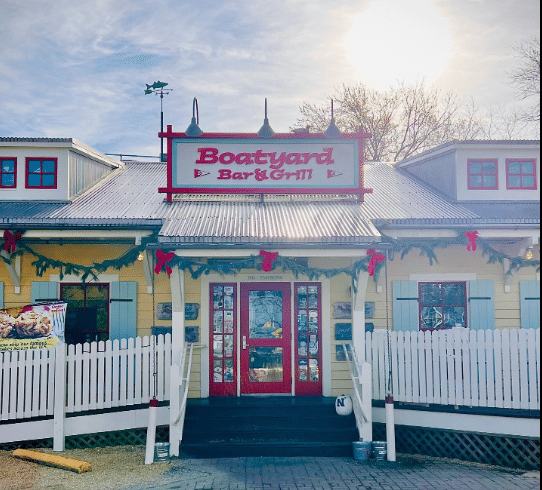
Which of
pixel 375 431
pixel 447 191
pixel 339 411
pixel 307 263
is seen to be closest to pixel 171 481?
pixel 339 411

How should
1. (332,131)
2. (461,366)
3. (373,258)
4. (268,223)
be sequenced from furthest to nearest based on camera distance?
(332,131) < (268,223) < (461,366) < (373,258)

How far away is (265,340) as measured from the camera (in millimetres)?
9359

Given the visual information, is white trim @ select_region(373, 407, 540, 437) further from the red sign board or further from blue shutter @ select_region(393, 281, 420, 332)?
the red sign board

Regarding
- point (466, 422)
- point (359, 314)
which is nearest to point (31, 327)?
point (359, 314)

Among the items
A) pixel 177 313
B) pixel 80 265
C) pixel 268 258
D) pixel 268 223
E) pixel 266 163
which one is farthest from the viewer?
pixel 266 163

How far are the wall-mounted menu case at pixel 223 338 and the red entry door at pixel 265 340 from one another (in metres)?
0.20

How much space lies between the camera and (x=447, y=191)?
11102mm

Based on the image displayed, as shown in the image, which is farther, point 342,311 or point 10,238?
point 342,311

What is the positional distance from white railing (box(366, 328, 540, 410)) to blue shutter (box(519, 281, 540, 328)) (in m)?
1.59

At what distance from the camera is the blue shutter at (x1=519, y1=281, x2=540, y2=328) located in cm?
958

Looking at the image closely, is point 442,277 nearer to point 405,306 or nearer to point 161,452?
point 405,306

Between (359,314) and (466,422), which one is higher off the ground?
(359,314)

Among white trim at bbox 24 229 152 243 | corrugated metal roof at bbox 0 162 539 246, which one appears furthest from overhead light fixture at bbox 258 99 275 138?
white trim at bbox 24 229 152 243

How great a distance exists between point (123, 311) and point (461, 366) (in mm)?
6091
